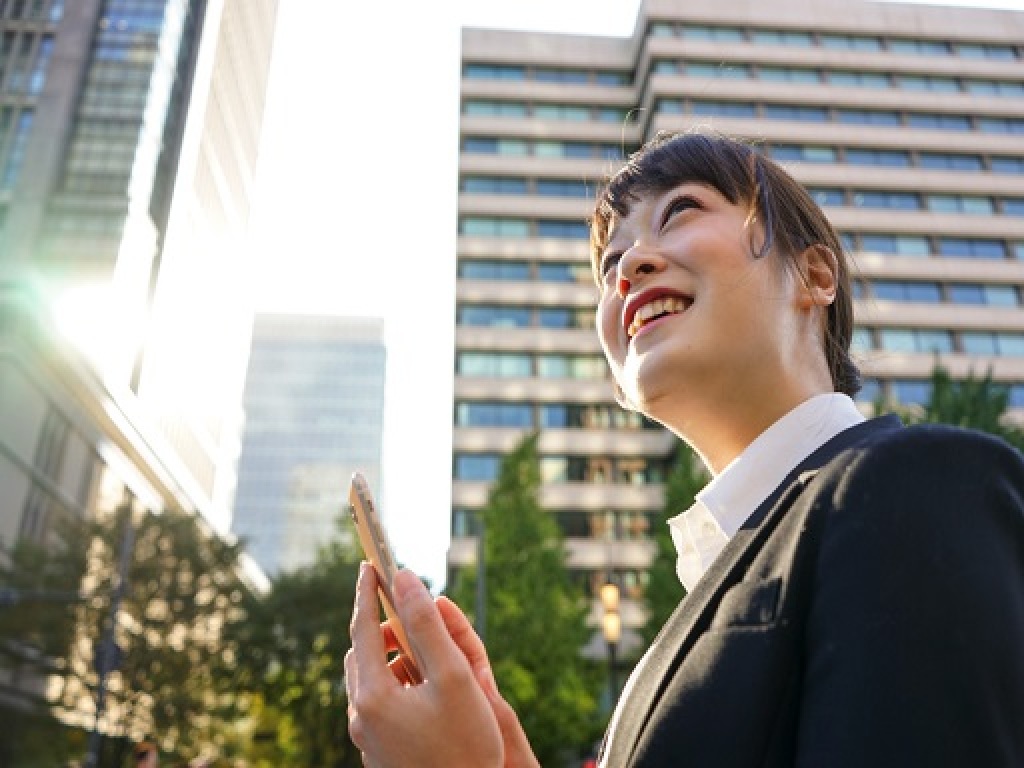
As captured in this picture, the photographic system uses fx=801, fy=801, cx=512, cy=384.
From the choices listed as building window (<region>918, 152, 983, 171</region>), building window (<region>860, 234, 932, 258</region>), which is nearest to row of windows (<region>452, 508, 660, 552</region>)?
building window (<region>860, 234, 932, 258</region>)

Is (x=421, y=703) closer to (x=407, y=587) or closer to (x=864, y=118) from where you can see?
(x=407, y=587)

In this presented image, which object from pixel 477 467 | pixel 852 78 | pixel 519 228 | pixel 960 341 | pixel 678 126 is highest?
pixel 852 78

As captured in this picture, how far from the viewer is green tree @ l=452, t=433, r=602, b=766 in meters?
24.9

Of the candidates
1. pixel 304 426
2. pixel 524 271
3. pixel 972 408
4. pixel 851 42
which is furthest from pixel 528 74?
pixel 304 426

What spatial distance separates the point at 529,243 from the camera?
43750mm

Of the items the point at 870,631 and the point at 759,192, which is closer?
the point at 870,631

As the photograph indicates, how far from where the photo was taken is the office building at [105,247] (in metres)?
34.8

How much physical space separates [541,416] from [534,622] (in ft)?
54.8

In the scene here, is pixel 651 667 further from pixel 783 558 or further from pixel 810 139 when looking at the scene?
pixel 810 139

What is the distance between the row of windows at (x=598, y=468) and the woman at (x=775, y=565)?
3841 centimetres

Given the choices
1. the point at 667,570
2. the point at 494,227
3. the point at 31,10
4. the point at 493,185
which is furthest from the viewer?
the point at 31,10

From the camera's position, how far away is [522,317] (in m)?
42.6

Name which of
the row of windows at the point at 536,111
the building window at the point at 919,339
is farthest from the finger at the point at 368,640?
the row of windows at the point at 536,111

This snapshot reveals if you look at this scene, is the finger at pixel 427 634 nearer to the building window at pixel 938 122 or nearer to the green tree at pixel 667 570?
the green tree at pixel 667 570
